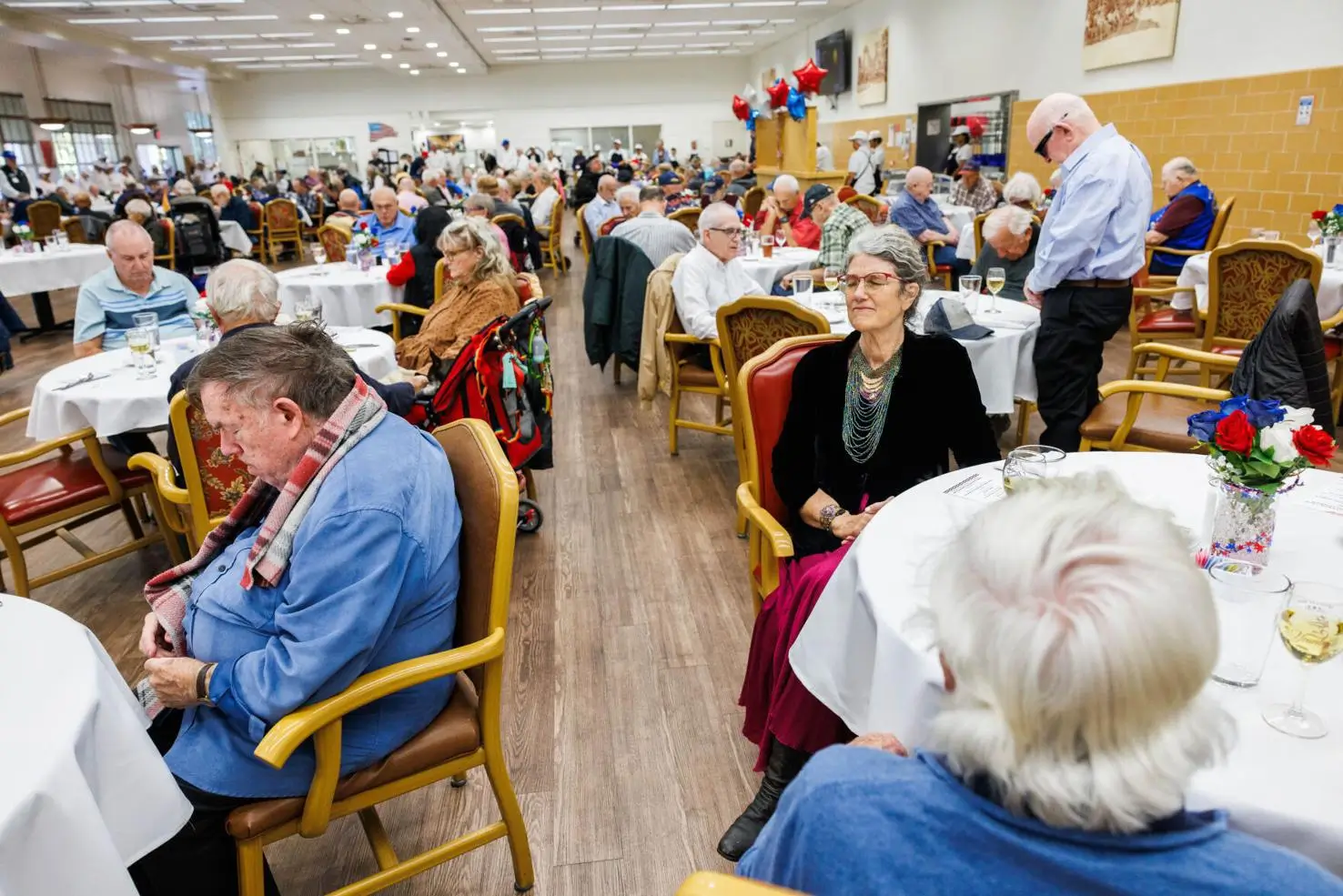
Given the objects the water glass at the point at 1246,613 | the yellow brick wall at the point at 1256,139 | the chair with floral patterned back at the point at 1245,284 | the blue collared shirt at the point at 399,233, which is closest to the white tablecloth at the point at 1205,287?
the chair with floral patterned back at the point at 1245,284

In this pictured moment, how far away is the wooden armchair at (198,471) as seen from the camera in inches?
89.3

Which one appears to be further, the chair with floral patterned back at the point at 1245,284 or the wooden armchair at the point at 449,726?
the chair with floral patterned back at the point at 1245,284

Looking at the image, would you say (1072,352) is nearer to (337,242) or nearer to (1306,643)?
(1306,643)

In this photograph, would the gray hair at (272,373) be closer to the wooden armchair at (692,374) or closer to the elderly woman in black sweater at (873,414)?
the elderly woman in black sweater at (873,414)

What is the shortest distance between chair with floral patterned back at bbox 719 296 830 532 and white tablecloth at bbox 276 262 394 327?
274 cm

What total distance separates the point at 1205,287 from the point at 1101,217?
1.65 metres

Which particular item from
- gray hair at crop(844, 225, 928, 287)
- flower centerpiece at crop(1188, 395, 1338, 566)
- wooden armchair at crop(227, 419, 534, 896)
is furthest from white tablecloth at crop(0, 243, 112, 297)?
flower centerpiece at crop(1188, 395, 1338, 566)

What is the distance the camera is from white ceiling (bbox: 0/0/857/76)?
1174 centimetres

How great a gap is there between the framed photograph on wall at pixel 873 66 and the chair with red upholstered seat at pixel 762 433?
12.6m

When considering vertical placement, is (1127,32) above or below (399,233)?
above

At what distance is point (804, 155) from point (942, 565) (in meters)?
8.58

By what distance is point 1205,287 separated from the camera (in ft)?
15.2

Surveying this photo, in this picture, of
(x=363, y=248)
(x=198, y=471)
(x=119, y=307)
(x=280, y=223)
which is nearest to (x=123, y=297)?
(x=119, y=307)

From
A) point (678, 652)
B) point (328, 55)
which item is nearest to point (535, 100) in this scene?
point (328, 55)
